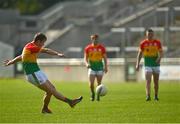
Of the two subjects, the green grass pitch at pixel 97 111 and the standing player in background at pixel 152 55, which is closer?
the green grass pitch at pixel 97 111

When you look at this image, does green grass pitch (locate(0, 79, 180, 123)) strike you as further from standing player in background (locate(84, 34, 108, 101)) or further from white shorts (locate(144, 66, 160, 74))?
standing player in background (locate(84, 34, 108, 101))

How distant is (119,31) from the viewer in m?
64.8

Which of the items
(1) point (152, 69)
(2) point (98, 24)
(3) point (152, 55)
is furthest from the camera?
(2) point (98, 24)

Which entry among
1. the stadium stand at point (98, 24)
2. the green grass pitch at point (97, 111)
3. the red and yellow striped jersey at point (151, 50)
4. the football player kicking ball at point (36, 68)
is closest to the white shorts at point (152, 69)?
the red and yellow striped jersey at point (151, 50)

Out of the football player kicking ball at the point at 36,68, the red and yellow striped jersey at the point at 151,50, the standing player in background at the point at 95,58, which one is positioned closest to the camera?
the football player kicking ball at the point at 36,68

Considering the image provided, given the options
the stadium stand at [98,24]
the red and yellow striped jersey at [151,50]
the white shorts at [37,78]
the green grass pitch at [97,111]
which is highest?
the white shorts at [37,78]

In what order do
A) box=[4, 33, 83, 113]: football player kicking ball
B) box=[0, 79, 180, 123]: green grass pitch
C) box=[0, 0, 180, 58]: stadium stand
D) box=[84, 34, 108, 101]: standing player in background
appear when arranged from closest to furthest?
box=[0, 79, 180, 123]: green grass pitch, box=[4, 33, 83, 113]: football player kicking ball, box=[84, 34, 108, 101]: standing player in background, box=[0, 0, 180, 58]: stadium stand

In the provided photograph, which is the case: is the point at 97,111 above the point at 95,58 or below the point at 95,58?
below

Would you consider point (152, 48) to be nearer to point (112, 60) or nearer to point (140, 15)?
point (112, 60)

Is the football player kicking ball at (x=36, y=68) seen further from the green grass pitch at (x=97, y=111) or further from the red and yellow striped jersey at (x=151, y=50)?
the red and yellow striped jersey at (x=151, y=50)

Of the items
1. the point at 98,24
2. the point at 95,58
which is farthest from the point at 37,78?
the point at 98,24

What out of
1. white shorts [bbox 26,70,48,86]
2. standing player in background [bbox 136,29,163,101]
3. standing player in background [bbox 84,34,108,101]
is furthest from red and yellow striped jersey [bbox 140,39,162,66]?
white shorts [bbox 26,70,48,86]

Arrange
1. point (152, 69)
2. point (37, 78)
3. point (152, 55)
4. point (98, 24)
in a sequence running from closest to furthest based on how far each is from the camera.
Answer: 1. point (37, 78)
2. point (152, 69)
3. point (152, 55)
4. point (98, 24)

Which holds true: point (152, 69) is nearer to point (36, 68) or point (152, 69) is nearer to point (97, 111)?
point (97, 111)
